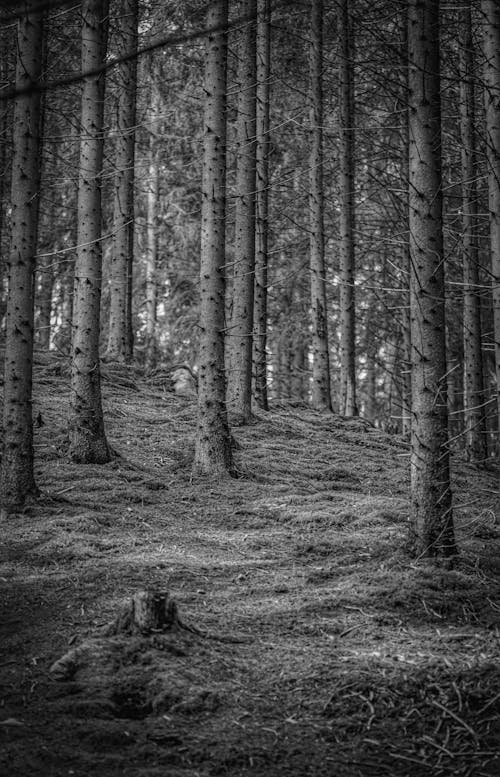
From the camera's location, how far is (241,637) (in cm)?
488

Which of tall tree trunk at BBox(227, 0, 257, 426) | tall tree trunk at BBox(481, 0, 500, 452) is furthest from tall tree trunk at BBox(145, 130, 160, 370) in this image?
tall tree trunk at BBox(481, 0, 500, 452)

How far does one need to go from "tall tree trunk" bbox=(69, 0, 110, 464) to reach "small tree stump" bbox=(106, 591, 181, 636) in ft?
17.8

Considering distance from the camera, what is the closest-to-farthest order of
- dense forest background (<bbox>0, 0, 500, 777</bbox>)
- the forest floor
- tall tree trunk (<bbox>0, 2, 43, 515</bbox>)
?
the forest floor
dense forest background (<bbox>0, 0, 500, 777</bbox>)
tall tree trunk (<bbox>0, 2, 43, 515</bbox>)

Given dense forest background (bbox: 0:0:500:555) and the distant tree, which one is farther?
the distant tree

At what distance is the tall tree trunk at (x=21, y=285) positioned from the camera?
7707mm

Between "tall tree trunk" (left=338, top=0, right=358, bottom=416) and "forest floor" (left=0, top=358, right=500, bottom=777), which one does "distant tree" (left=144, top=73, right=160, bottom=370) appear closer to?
"tall tree trunk" (left=338, top=0, right=358, bottom=416)

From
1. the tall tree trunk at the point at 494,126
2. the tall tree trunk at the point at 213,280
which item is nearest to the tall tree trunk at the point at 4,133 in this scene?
the tall tree trunk at the point at 213,280

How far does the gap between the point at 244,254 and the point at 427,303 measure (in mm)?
7554

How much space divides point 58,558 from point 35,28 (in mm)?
6213

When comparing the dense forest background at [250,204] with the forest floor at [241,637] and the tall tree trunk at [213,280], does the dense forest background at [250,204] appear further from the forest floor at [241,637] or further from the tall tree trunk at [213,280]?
the forest floor at [241,637]

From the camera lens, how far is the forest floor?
3557 millimetres

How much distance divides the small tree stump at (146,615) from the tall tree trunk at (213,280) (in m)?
5.24

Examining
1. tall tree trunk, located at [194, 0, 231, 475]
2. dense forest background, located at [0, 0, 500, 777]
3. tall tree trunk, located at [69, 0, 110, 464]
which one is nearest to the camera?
dense forest background, located at [0, 0, 500, 777]

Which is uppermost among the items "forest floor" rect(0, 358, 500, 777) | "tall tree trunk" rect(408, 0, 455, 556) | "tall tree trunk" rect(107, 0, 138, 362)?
"tall tree trunk" rect(107, 0, 138, 362)
